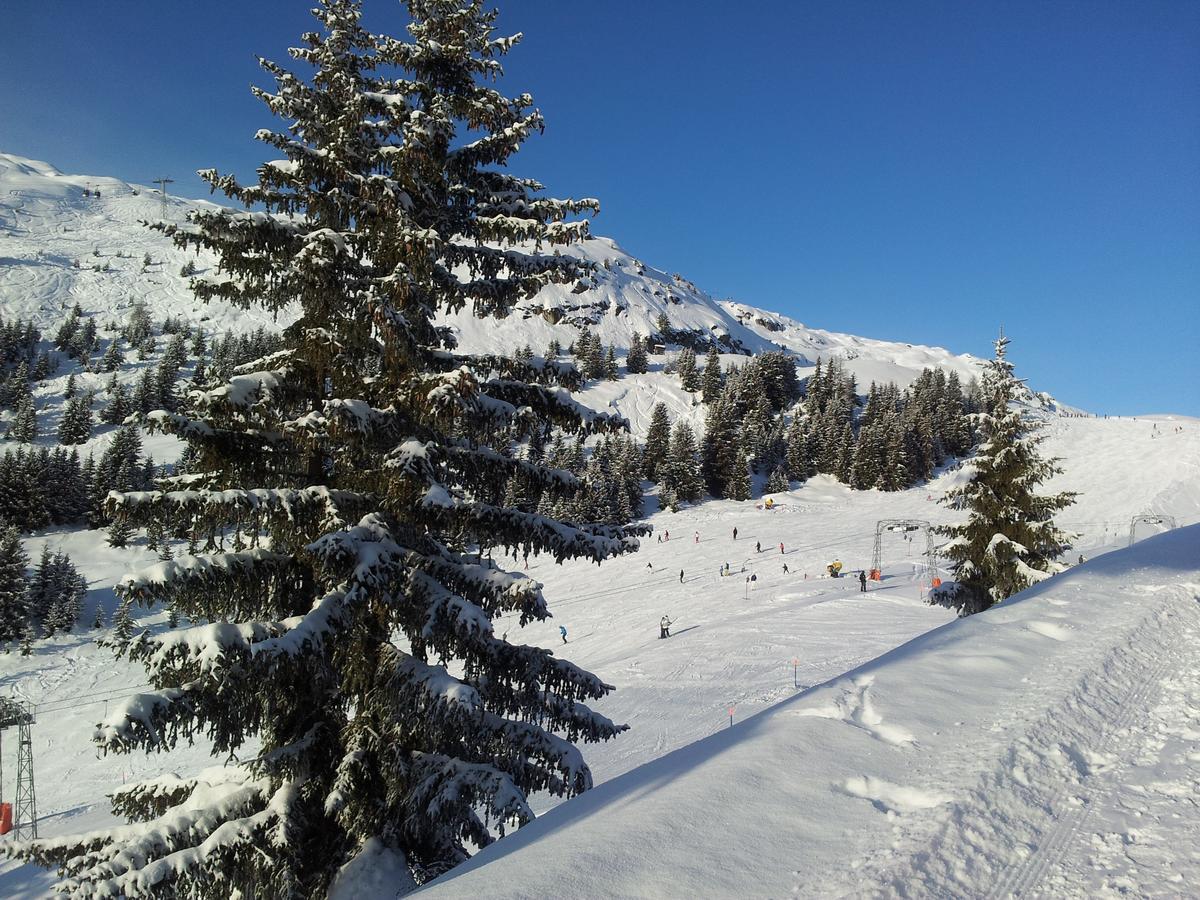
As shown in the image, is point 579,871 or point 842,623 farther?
point 842,623

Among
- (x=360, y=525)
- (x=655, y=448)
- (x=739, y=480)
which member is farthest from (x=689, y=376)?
(x=360, y=525)

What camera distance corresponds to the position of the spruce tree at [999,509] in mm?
18781

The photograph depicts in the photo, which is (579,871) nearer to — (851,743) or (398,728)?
(851,743)

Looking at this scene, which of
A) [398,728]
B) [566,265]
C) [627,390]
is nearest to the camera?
[398,728]

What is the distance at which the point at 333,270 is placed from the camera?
5.52 m

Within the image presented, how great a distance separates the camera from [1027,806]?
3.47m

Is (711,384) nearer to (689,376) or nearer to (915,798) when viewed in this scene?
(689,376)

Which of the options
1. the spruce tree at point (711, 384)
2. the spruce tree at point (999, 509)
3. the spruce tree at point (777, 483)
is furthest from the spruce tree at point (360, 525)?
the spruce tree at point (711, 384)

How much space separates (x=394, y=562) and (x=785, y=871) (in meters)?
3.48

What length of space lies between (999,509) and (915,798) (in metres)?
18.9

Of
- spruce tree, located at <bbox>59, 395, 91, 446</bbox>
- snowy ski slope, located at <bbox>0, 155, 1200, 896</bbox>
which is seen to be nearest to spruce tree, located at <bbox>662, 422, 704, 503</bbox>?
snowy ski slope, located at <bbox>0, 155, 1200, 896</bbox>

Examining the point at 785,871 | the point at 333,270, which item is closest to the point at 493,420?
the point at 333,270

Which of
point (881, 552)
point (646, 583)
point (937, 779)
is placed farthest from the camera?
point (881, 552)

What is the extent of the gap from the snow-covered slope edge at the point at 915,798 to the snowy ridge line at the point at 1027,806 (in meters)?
0.01
